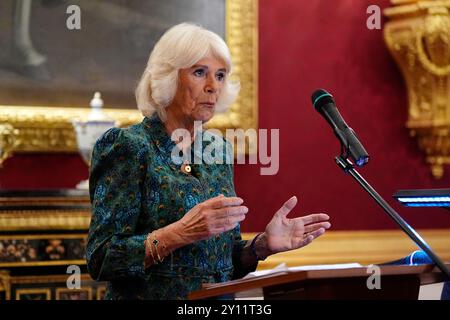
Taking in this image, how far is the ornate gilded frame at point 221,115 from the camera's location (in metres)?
4.62

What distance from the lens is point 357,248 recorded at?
5426mm

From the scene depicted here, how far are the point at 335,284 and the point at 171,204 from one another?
743 mm

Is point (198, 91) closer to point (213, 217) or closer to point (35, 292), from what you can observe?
point (213, 217)

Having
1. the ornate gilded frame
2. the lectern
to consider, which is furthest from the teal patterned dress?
the ornate gilded frame

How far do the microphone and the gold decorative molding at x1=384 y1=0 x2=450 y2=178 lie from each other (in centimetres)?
301

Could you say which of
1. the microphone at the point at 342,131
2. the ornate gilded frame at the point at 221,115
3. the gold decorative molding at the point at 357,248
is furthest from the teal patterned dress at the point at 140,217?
the gold decorative molding at the point at 357,248

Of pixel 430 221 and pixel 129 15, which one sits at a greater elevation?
pixel 129 15

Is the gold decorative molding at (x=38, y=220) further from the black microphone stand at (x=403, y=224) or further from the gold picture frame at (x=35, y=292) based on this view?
the black microphone stand at (x=403, y=224)

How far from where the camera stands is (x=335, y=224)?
5.42 m

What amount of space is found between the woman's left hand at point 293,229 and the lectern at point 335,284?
52 centimetres
